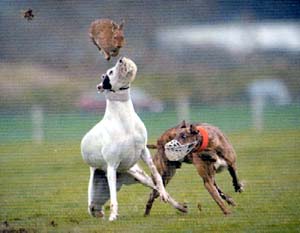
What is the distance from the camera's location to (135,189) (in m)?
5.15

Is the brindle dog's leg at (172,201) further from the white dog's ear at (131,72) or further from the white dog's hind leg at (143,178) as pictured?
the white dog's ear at (131,72)

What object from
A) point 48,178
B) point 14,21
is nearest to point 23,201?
point 48,178

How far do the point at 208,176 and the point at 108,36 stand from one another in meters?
0.95

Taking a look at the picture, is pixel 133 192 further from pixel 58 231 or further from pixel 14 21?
pixel 14 21

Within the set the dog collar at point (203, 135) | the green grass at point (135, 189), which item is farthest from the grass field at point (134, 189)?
the dog collar at point (203, 135)

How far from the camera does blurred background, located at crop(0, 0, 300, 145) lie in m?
5.15

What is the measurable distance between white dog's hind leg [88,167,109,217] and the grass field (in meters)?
0.04

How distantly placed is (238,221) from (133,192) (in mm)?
615

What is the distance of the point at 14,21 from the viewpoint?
17.1 ft

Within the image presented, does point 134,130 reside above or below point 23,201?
above

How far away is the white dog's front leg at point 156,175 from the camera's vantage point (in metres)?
5.11

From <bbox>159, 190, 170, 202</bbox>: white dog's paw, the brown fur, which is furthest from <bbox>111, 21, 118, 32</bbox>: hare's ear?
<bbox>159, 190, 170, 202</bbox>: white dog's paw

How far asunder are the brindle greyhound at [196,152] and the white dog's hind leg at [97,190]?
26 cm

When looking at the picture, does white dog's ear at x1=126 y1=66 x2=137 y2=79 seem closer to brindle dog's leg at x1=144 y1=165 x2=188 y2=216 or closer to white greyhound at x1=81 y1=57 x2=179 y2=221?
white greyhound at x1=81 y1=57 x2=179 y2=221
